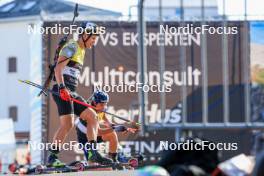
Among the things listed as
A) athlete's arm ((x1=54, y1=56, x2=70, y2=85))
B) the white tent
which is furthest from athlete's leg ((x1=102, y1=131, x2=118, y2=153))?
the white tent

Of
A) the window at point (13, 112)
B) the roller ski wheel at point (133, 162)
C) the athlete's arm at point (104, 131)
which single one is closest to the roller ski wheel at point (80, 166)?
the athlete's arm at point (104, 131)

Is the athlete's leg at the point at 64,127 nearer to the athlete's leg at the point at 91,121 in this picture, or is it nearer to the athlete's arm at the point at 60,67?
the athlete's leg at the point at 91,121

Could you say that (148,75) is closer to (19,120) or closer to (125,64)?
(125,64)

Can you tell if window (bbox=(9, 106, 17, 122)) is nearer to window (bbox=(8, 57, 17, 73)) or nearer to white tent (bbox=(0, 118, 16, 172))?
window (bbox=(8, 57, 17, 73))

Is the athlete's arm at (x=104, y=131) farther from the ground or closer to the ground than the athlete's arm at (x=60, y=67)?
closer to the ground

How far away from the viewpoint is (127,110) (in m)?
20.1

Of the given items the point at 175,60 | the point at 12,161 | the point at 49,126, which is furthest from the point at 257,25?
the point at 12,161

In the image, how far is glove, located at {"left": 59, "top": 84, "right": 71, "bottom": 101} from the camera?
1198cm

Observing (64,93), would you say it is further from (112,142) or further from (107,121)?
(112,142)

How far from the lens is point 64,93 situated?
12055mm

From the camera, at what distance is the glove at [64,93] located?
12.0 meters

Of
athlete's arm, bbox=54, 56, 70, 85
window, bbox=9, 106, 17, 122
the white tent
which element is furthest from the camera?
window, bbox=9, 106, 17, 122

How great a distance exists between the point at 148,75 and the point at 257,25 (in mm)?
2741

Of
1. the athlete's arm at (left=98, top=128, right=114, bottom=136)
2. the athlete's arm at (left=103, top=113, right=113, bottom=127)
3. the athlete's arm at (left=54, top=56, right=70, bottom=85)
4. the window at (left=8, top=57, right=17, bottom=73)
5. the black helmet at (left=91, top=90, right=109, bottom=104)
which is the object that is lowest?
the athlete's arm at (left=98, top=128, right=114, bottom=136)
